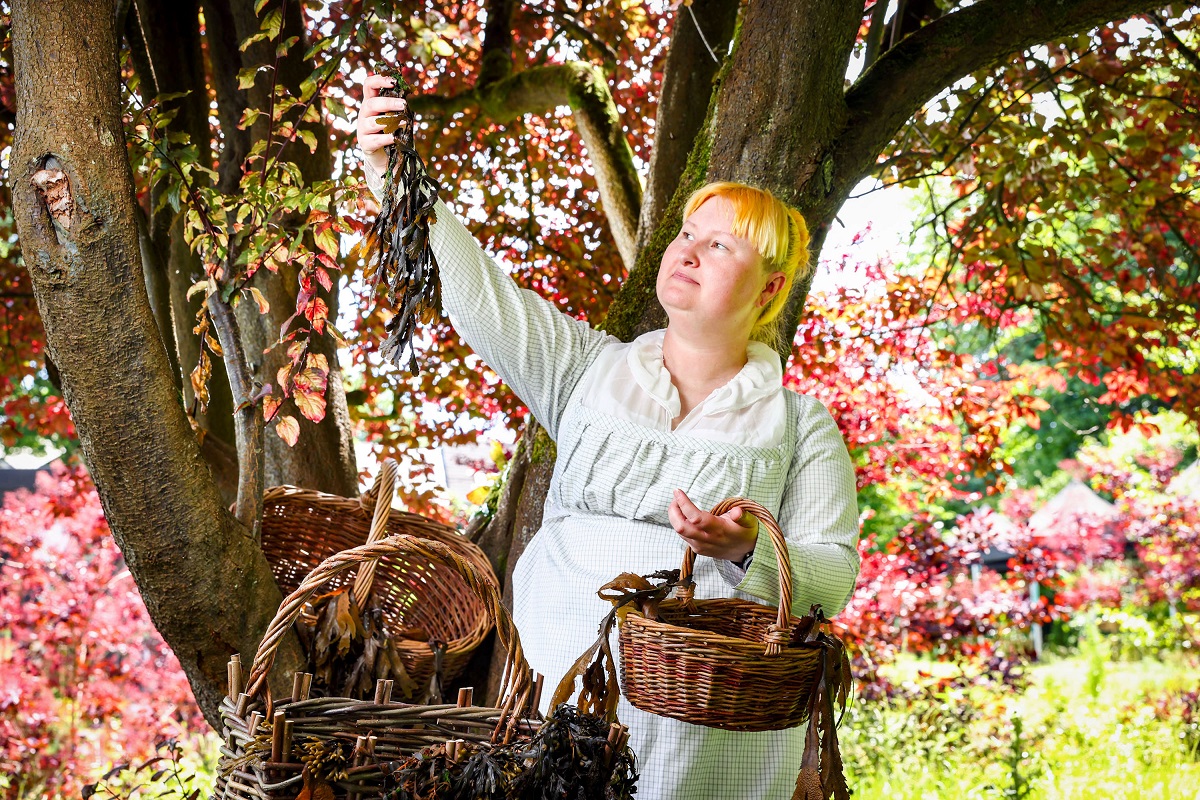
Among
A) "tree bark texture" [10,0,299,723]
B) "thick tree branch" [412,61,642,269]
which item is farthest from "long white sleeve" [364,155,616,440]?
"thick tree branch" [412,61,642,269]

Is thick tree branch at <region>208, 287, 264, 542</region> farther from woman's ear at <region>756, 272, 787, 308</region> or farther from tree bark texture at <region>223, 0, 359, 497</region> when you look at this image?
woman's ear at <region>756, 272, 787, 308</region>

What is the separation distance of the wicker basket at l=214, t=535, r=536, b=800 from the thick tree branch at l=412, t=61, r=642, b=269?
2.41 metres

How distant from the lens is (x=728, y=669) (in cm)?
146

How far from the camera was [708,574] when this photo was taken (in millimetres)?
1849

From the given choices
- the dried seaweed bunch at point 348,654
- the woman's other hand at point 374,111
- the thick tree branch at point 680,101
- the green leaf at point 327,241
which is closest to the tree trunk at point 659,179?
the thick tree branch at point 680,101

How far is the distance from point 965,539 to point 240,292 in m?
4.28

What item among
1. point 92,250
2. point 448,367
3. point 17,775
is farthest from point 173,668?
→ point 92,250

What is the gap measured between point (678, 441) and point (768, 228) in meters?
0.46

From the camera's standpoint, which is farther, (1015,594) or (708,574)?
(1015,594)

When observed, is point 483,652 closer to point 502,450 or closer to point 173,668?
point 502,450

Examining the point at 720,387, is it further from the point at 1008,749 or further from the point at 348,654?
the point at 1008,749

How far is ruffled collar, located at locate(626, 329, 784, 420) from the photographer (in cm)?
197

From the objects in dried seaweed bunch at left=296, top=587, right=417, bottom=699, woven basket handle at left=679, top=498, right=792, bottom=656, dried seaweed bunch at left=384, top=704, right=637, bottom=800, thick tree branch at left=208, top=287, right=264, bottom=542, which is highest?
thick tree branch at left=208, top=287, right=264, bottom=542

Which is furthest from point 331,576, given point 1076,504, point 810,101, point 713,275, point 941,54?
point 1076,504
